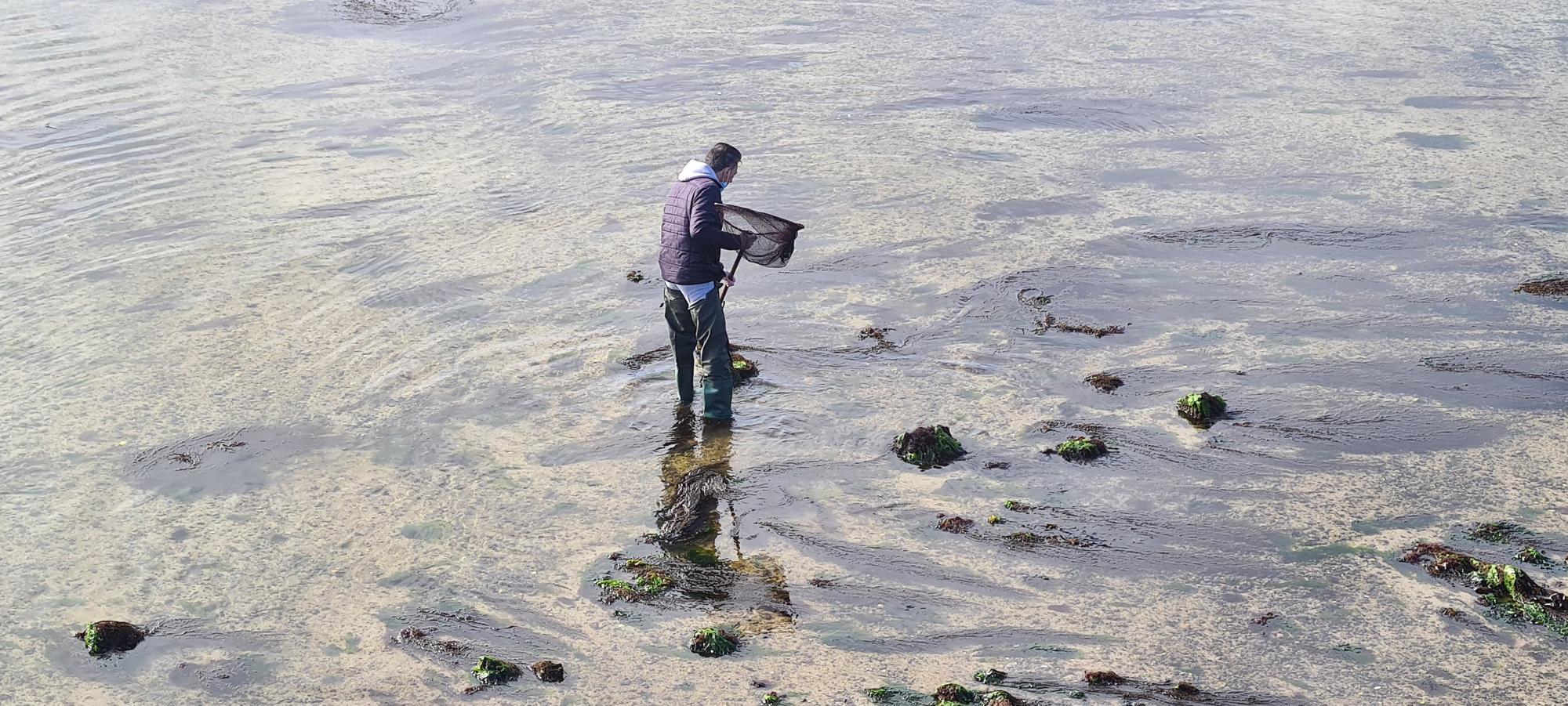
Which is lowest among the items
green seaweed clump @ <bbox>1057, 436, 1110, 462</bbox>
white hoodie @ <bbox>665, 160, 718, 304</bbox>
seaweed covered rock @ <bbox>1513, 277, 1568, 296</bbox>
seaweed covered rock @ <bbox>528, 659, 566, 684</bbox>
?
seaweed covered rock @ <bbox>528, 659, 566, 684</bbox>

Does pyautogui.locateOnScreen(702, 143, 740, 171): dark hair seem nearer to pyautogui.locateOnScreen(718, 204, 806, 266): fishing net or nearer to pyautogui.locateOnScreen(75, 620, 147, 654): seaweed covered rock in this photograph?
pyautogui.locateOnScreen(718, 204, 806, 266): fishing net

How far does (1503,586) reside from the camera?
5.62 m

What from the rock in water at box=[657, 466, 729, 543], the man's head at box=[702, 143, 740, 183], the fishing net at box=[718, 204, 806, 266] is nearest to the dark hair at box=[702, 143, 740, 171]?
the man's head at box=[702, 143, 740, 183]

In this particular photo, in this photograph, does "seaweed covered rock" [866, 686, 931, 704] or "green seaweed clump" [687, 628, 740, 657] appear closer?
"seaweed covered rock" [866, 686, 931, 704]

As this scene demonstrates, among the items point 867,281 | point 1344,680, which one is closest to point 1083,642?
point 1344,680

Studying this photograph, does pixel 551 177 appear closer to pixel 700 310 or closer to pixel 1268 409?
pixel 700 310

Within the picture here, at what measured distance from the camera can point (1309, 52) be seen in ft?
46.0

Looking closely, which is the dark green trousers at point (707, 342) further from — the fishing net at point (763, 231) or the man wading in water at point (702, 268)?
the fishing net at point (763, 231)

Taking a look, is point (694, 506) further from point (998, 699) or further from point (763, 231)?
point (998, 699)

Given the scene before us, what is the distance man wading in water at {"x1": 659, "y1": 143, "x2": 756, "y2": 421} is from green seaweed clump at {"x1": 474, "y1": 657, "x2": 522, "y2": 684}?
7.69 ft

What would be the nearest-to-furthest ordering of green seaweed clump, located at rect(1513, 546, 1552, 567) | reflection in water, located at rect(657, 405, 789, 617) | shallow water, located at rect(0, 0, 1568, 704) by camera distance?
shallow water, located at rect(0, 0, 1568, 704) → green seaweed clump, located at rect(1513, 546, 1552, 567) → reflection in water, located at rect(657, 405, 789, 617)

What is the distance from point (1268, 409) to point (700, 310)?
3.15m

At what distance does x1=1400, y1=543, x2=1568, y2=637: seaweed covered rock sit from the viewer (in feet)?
18.0

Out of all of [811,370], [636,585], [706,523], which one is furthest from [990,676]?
[811,370]
